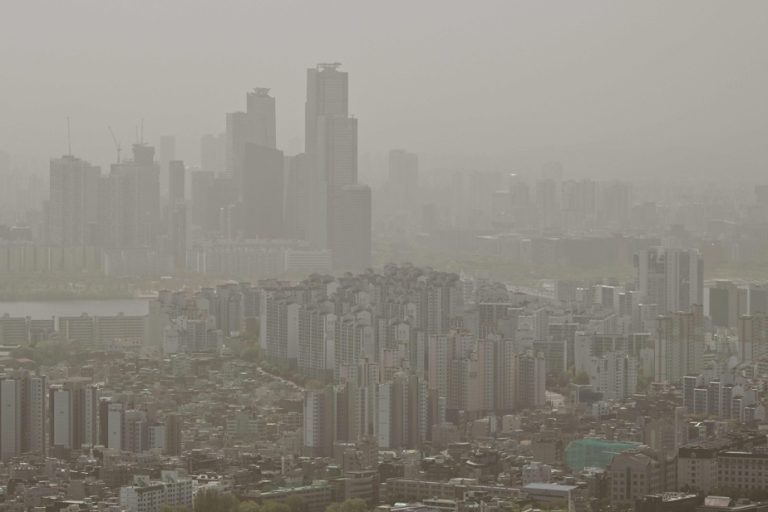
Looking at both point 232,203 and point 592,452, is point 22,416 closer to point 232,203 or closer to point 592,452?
point 592,452

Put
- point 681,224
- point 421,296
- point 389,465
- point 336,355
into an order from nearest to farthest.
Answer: point 389,465 → point 336,355 → point 421,296 → point 681,224

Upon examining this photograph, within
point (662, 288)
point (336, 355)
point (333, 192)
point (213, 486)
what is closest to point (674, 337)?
point (336, 355)

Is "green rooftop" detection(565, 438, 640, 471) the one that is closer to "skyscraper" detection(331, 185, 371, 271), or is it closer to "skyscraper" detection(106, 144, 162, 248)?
"skyscraper" detection(331, 185, 371, 271)

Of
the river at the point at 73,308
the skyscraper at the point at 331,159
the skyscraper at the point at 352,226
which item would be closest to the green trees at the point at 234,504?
the river at the point at 73,308

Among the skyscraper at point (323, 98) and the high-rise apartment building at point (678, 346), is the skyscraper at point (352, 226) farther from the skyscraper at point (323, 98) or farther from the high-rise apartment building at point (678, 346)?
the high-rise apartment building at point (678, 346)

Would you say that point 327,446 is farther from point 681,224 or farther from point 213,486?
point 681,224

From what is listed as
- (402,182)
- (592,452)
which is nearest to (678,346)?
(592,452)

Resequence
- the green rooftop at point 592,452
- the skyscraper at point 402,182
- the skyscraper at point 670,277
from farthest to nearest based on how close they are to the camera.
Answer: the skyscraper at point 402,182, the skyscraper at point 670,277, the green rooftop at point 592,452
